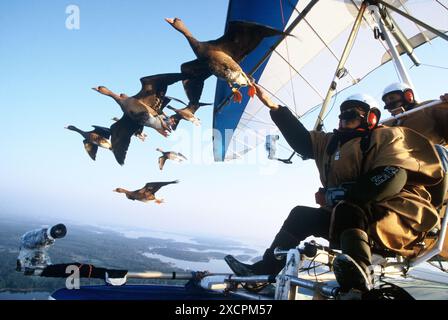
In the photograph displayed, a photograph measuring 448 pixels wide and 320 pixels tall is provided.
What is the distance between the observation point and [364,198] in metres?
1.92

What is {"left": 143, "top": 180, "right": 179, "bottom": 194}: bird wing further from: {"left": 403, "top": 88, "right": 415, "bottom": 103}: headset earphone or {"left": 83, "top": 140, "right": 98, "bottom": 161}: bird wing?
{"left": 403, "top": 88, "right": 415, "bottom": 103}: headset earphone

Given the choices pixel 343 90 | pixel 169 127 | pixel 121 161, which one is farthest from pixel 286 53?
pixel 121 161

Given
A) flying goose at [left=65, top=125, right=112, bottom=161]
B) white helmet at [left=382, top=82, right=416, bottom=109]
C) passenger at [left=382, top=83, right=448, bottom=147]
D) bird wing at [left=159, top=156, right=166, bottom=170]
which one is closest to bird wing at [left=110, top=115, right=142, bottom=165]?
flying goose at [left=65, top=125, right=112, bottom=161]

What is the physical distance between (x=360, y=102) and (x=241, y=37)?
3.63m

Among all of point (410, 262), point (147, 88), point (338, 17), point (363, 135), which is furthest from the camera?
point (338, 17)

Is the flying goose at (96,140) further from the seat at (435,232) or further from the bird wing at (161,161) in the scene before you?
the seat at (435,232)

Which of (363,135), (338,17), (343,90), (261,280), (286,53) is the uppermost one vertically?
(338,17)

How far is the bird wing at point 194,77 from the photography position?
6.13 m

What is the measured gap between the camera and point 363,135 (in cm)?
238

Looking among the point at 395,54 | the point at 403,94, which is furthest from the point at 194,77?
the point at 403,94

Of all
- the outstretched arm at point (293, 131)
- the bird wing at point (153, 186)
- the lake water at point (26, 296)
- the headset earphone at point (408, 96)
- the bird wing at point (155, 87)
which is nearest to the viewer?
the lake water at point (26, 296)

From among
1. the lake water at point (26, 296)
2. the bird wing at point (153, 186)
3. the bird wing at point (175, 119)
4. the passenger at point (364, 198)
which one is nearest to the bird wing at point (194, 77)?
the bird wing at point (175, 119)
